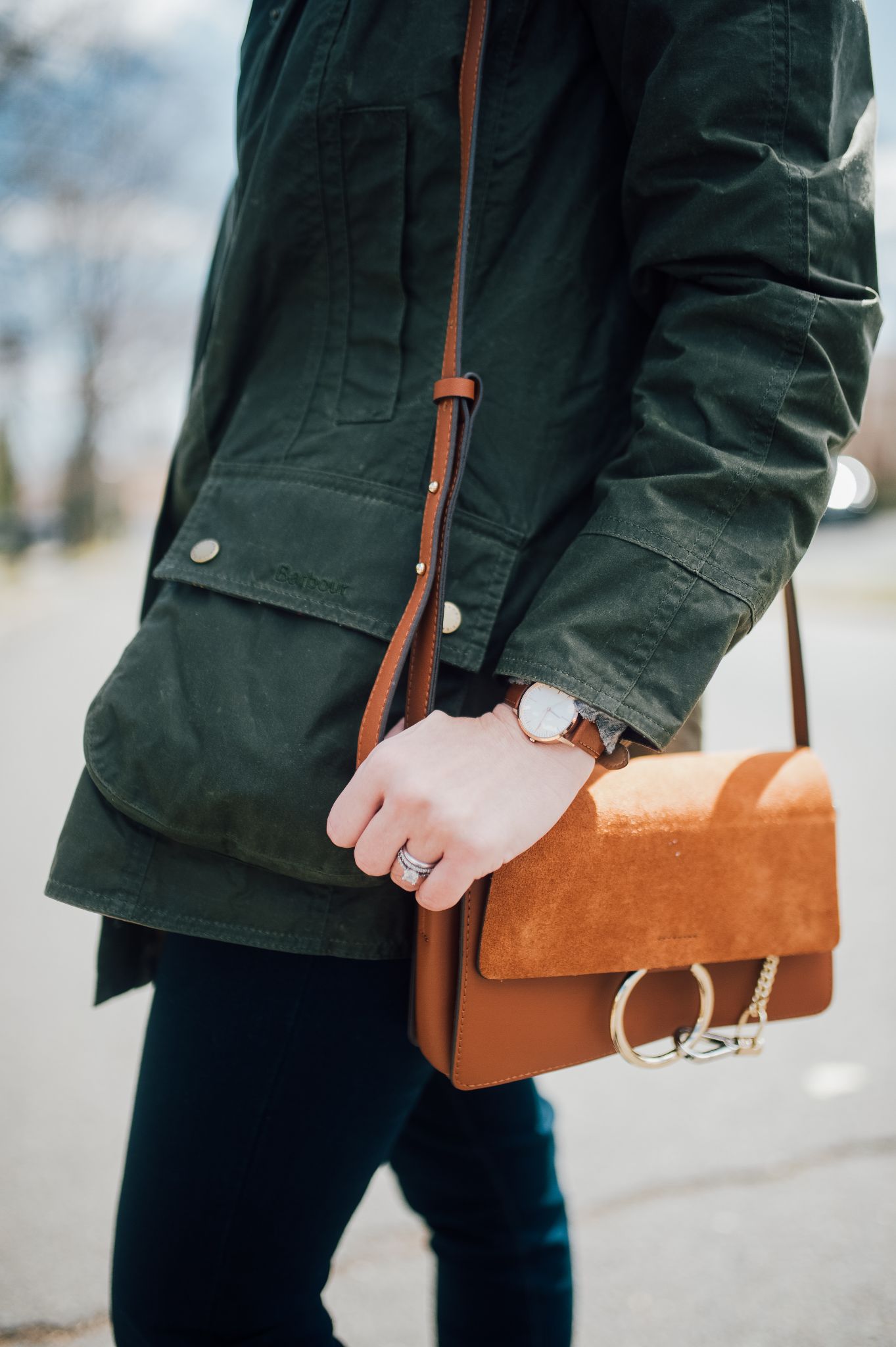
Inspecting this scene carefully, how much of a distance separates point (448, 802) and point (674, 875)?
1.13ft

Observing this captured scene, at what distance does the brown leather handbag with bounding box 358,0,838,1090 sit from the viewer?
826 millimetres

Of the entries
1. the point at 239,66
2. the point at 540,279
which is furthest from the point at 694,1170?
the point at 239,66

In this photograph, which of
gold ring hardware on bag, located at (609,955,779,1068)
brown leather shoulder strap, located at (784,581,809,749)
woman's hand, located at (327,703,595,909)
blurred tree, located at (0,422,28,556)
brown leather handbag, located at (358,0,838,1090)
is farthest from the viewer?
blurred tree, located at (0,422,28,556)

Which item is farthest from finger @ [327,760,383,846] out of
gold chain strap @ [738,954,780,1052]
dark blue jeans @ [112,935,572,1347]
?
gold chain strap @ [738,954,780,1052]

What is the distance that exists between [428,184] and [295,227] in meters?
0.14

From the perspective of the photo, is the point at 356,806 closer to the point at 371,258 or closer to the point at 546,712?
the point at 546,712

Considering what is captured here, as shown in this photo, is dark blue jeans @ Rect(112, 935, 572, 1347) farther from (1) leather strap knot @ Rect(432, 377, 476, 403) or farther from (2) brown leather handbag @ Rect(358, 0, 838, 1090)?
(1) leather strap knot @ Rect(432, 377, 476, 403)

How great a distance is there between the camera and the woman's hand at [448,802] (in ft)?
2.34

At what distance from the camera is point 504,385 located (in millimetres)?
898

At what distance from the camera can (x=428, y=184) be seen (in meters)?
0.88

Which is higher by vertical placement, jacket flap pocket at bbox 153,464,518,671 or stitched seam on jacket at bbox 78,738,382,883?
jacket flap pocket at bbox 153,464,518,671

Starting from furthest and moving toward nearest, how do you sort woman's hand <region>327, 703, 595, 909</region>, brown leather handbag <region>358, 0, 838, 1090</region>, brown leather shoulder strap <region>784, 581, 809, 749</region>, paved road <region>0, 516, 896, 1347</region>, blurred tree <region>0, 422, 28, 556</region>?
1. blurred tree <region>0, 422, 28, 556</region>
2. paved road <region>0, 516, 896, 1347</region>
3. brown leather shoulder strap <region>784, 581, 809, 749</region>
4. brown leather handbag <region>358, 0, 838, 1090</region>
5. woman's hand <region>327, 703, 595, 909</region>

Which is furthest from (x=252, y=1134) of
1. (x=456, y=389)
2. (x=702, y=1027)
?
(x=456, y=389)

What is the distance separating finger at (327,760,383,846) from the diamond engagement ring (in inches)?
1.5
